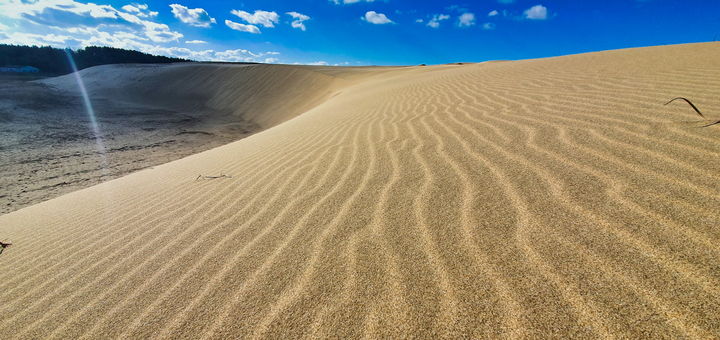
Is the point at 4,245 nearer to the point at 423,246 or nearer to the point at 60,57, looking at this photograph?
the point at 423,246

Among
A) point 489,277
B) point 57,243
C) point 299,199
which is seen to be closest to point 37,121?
point 57,243

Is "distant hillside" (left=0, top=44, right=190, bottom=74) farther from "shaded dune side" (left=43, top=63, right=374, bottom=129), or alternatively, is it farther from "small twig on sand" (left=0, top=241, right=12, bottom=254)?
"small twig on sand" (left=0, top=241, right=12, bottom=254)

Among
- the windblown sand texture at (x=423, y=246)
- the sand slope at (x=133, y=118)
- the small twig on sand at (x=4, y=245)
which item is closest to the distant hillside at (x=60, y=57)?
the sand slope at (x=133, y=118)

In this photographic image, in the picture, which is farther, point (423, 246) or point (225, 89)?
point (225, 89)

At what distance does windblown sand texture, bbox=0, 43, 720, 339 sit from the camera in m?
1.07

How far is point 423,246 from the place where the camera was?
4.83 feet

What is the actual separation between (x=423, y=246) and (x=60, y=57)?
5569 cm

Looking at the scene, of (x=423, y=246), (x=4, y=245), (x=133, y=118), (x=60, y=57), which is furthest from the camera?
(x=60, y=57)

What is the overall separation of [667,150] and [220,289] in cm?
259

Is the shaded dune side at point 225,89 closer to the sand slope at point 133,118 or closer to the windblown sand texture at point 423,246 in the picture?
the sand slope at point 133,118

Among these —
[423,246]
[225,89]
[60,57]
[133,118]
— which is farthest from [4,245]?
[60,57]

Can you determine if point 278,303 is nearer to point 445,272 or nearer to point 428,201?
point 445,272

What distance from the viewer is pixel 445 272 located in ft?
4.19

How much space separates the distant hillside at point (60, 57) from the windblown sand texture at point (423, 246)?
47140 millimetres
